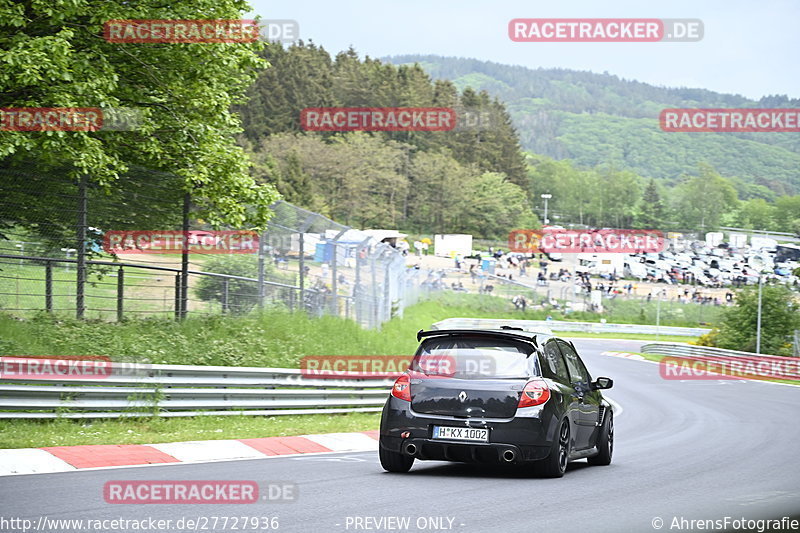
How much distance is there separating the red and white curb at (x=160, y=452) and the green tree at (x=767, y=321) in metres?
43.8

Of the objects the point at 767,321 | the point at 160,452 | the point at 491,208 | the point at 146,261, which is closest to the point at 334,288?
the point at 146,261

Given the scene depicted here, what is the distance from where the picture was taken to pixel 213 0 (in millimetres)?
17578

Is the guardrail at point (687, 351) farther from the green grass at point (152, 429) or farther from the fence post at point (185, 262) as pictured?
the green grass at point (152, 429)

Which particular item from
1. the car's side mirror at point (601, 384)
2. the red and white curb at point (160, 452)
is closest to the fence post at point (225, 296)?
the red and white curb at point (160, 452)

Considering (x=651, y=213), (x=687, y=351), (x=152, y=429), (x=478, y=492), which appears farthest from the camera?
(x=651, y=213)

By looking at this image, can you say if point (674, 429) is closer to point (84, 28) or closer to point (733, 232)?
point (84, 28)

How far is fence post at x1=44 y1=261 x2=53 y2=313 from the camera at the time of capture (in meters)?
15.6

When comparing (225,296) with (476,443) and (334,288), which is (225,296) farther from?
(476,443)

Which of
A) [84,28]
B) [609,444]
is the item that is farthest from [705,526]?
[84,28]

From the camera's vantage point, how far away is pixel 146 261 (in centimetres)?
1833

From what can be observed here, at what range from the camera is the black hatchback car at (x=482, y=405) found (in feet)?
31.2

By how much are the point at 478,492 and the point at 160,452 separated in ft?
13.4

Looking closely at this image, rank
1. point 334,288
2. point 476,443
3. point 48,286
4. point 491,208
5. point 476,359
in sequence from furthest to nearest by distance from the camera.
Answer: point 491,208 < point 334,288 < point 48,286 < point 476,359 < point 476,443

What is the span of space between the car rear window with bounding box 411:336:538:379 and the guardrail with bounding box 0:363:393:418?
15.3 ft
